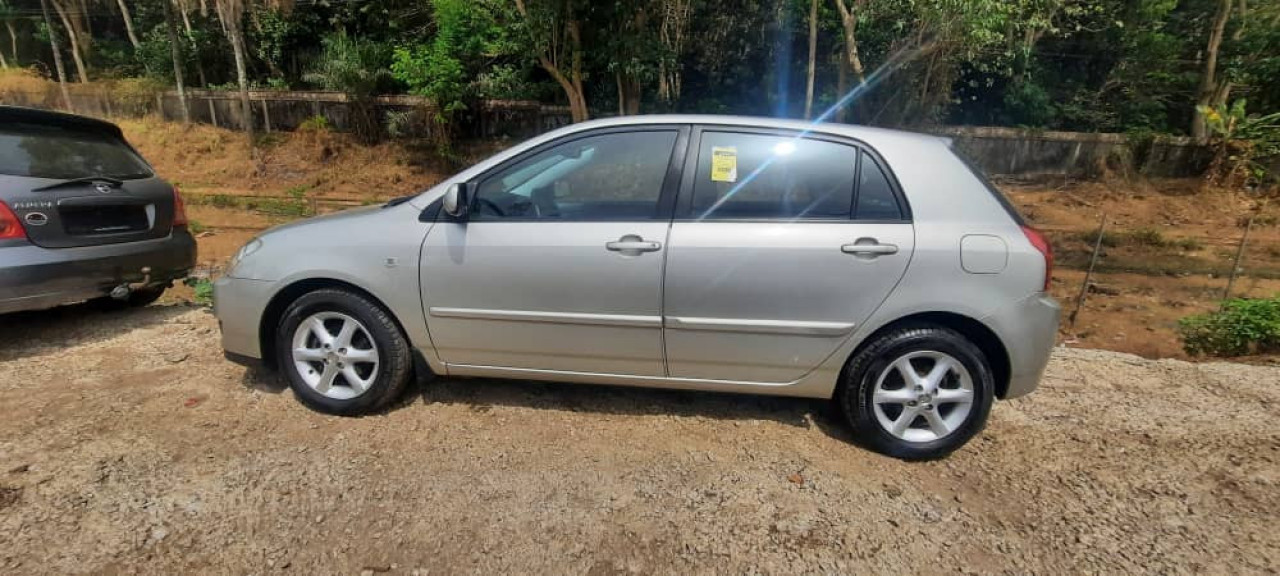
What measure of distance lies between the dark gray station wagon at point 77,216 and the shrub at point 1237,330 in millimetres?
8163

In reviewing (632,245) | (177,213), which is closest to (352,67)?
(177,213)

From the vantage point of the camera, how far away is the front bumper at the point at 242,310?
310 centimetres

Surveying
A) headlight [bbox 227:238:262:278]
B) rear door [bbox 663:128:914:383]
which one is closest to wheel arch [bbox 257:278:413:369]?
headlight [bbox 227:238:262:278]

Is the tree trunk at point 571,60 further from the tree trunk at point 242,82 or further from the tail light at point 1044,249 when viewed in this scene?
the tail light at point 1044,249

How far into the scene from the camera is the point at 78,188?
3871 mm

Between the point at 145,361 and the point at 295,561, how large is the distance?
260cm

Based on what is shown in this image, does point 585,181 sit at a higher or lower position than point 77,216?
higher

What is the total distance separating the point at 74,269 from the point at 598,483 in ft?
12.3

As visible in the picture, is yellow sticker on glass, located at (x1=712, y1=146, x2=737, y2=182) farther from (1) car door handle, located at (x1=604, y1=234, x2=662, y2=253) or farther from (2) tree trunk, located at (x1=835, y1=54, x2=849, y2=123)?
(2) tree trunk, located at (x1=835, y1=54, x2=849, y2=123)

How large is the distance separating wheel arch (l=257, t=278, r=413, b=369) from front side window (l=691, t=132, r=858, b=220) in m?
1.67

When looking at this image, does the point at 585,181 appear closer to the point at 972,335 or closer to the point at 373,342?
the point at 373,342

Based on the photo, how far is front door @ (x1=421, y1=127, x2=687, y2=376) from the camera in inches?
110

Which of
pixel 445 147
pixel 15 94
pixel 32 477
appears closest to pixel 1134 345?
pixel 32 477

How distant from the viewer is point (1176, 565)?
2.20m
